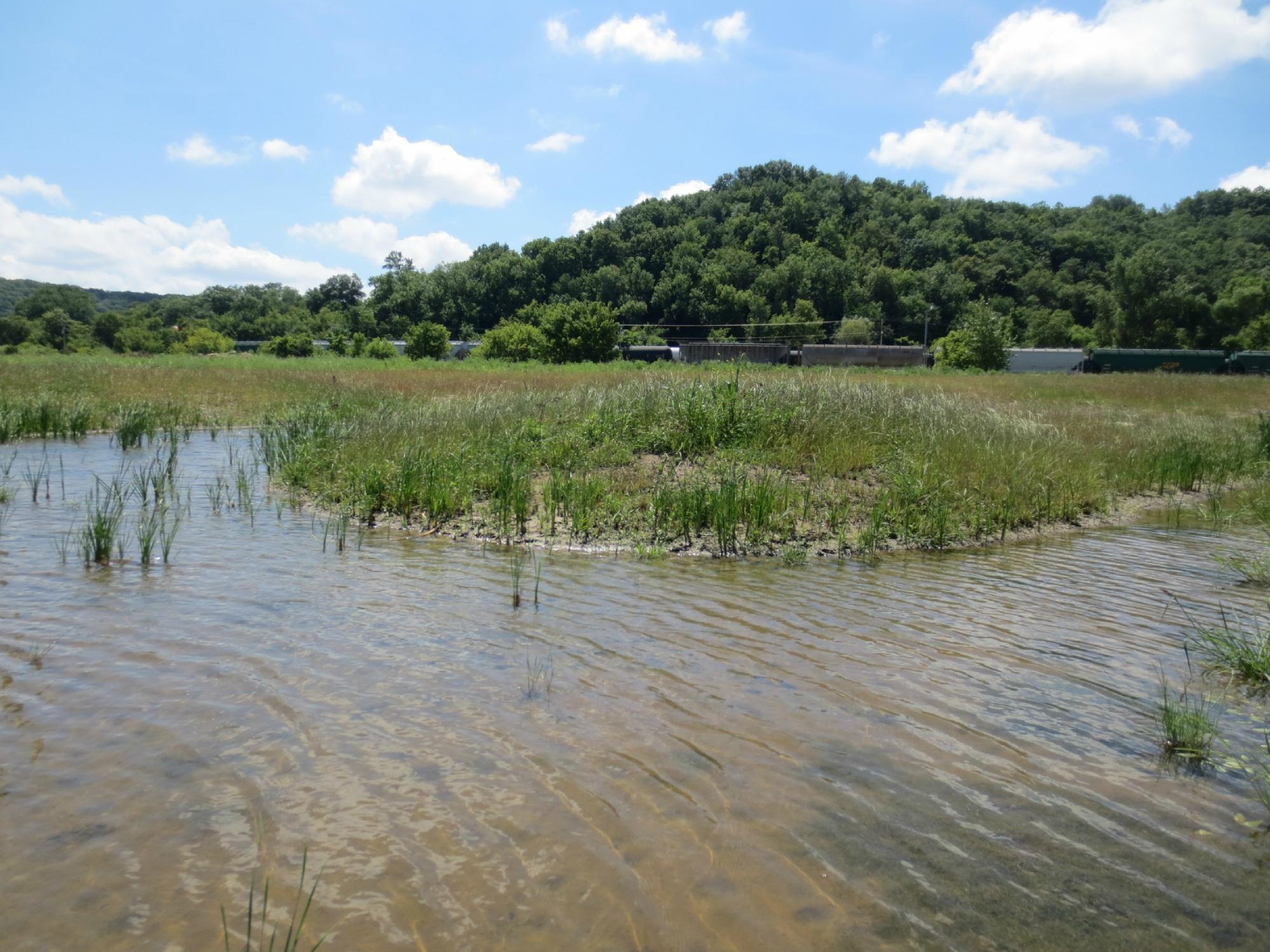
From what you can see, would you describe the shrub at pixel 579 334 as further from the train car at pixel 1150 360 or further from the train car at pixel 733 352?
the train car at pixel 1150 360

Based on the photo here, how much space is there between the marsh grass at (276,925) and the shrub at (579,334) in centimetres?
5444

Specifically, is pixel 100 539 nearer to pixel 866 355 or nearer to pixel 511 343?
pixel 511 343

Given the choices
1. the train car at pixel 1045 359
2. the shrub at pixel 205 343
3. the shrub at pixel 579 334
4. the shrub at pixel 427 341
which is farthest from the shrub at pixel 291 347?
the train car at pixel 1045 359

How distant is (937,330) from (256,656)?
12034 centimetres

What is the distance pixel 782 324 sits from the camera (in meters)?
108

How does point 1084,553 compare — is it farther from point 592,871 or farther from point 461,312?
point 461,312

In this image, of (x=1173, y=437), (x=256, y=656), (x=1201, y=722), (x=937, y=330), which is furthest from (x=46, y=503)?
(x=937, y=330)

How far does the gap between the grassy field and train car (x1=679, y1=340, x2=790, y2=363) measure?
183 ft

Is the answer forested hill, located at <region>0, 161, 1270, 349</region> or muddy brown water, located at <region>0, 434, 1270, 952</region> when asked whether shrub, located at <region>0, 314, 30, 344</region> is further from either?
muddy brown water, located at <region>0, 434, 1270, 952</region>

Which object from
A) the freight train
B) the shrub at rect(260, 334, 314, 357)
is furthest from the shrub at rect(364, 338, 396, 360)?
the freight train

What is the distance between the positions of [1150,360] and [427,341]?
60.8 meters

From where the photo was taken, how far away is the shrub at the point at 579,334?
2249 inches

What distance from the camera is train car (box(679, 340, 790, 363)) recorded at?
246 feet

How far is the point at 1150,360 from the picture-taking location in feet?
210
